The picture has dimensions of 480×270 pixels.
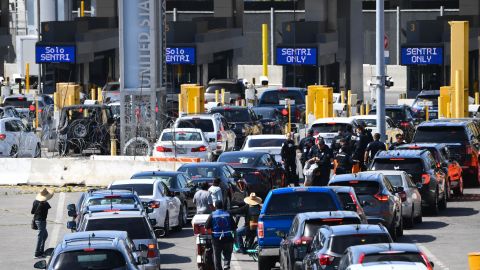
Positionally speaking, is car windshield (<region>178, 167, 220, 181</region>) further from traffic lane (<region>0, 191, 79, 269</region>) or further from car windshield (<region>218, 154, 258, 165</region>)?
traffic lane (<region>0, 191, 79, 269</region>)

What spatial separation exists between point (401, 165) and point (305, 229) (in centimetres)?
1160

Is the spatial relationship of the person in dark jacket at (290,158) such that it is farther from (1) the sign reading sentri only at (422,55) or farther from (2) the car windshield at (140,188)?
(1) the sign reading sentri only at (422,55)

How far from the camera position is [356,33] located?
248ft

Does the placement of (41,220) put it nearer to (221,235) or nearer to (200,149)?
(221,235)

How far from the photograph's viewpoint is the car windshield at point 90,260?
1930cm

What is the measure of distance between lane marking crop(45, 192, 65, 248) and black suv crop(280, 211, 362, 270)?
27.0ft

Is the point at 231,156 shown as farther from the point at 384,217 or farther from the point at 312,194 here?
the point at 312,194

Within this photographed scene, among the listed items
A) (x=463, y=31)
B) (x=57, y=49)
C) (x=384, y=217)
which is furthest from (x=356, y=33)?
(x=384, y=217)

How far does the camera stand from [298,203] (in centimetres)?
2509

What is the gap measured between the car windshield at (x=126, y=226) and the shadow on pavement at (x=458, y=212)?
37.7ft

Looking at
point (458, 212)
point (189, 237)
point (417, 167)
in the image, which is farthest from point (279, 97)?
point (189, 237)

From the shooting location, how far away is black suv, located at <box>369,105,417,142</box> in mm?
51562

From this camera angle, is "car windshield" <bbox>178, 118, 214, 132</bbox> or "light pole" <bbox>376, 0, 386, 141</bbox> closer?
"light pole" <bbox>376, 0, 386, 141</bbox>

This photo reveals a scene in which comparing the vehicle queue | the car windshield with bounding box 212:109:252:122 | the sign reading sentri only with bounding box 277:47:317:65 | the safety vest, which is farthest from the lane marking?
the sign reading sentri only with bounding box 277:47:317:65
